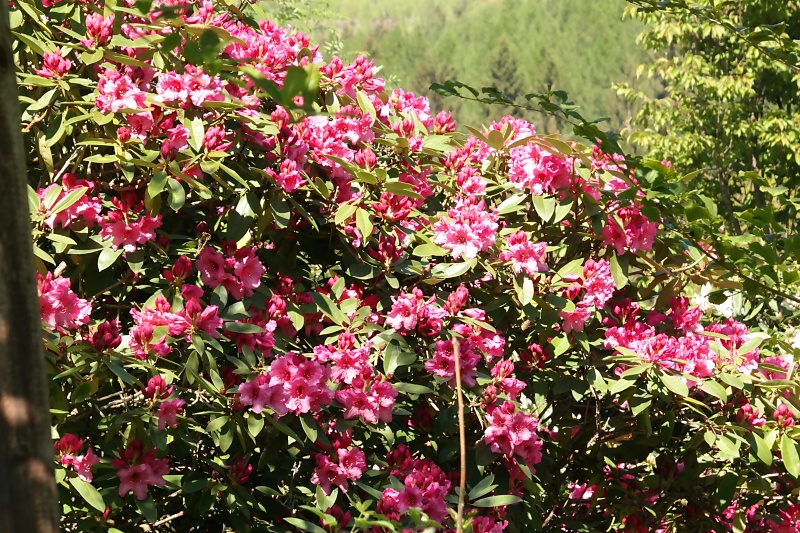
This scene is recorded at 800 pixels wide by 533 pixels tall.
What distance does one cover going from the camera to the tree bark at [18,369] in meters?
1.00

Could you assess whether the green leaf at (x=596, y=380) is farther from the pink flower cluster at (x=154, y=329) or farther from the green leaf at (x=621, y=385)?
the pink flower cluster at (x=154, y=329)

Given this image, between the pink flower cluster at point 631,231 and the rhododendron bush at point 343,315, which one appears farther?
the pink flower cluster at point 631,231

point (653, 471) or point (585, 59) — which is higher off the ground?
point (653, 471)

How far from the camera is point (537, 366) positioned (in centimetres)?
243

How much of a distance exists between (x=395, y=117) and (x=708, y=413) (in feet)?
3.75

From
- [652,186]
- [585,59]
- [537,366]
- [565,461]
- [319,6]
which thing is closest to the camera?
[652,186]

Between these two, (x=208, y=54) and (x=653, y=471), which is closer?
(x=208, y=54)

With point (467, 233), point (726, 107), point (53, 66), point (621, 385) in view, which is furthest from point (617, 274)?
point (726, 107)

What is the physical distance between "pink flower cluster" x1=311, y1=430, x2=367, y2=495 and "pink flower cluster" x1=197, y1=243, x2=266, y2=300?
404 millimetres

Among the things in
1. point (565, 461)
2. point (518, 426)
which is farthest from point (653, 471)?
point (518, 426)

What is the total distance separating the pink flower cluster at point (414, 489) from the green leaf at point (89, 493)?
550 millimetres

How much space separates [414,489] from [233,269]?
25.0 inches

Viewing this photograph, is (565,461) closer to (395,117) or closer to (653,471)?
(653,471)

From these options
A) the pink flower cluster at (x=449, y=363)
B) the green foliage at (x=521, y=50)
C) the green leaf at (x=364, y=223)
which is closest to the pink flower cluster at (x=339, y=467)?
the pink flower cluster at (x=449, y=363)
